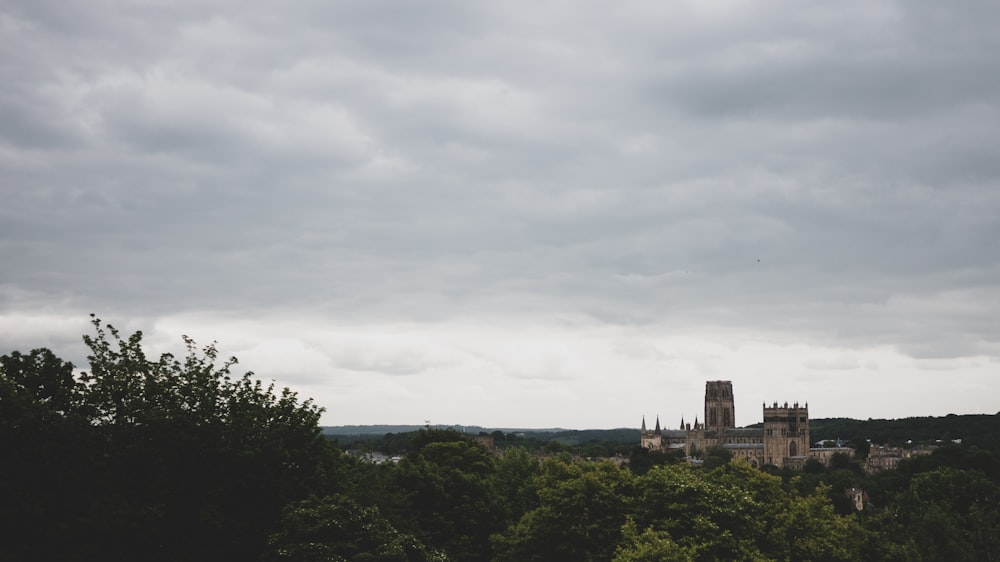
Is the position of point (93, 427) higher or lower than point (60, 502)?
higher

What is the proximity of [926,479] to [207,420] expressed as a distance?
7827cm

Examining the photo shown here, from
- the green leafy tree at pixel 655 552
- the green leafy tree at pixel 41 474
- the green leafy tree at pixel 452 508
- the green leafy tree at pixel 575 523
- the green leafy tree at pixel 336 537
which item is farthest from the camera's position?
the green leafy tree at pixel 452 508

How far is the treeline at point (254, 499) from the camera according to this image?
38594 millimetres

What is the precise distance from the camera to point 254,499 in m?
43.9

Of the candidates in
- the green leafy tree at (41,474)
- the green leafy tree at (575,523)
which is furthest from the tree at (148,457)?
the green leafy tree at (575,523)

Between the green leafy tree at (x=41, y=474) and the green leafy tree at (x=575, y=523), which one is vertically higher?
the green leafy tree at (x=41, y=474)

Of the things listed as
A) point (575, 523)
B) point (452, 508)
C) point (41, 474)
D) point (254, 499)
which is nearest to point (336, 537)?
point (254, 499)

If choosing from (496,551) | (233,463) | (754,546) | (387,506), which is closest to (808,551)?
(754,546)

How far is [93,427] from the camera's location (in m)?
41.6

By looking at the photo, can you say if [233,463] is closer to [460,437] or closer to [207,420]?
[207,420]

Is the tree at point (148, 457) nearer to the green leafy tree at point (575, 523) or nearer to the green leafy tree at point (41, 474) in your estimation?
the green leafy tree at point (41, 474)

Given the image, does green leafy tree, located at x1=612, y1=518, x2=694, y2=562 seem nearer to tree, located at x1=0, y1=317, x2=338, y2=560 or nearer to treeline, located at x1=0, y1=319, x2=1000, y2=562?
treeline, located at x1=0, y1=319, x2=1000, y2=562

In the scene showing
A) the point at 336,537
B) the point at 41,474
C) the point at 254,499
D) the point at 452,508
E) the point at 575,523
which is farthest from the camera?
the point at 452,508

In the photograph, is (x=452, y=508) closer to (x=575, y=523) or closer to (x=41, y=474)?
(x=575, y=523)
